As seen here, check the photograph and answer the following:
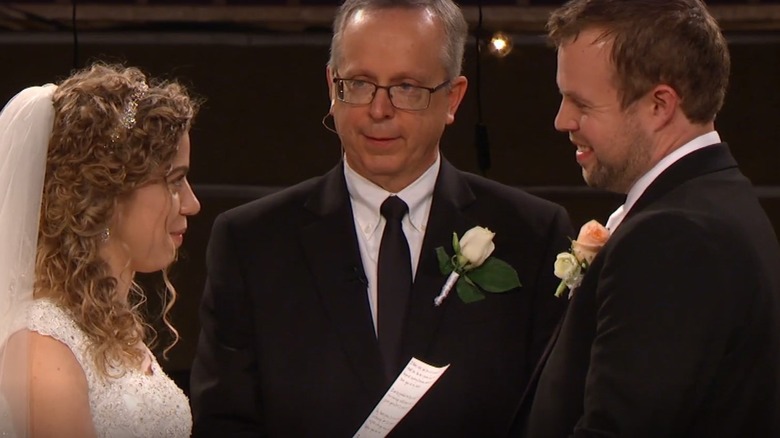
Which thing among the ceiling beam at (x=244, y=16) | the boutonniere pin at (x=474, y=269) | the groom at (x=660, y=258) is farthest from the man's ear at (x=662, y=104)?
the ceiling beam at (x=244, y=16)

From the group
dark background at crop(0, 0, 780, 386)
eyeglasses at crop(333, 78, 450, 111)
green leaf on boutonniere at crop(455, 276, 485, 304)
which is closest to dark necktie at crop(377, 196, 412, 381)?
green leaf on boutonniere at crop(455, 276, 485, 304)

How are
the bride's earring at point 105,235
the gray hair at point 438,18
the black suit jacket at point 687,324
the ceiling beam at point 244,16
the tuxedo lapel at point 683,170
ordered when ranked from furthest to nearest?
1. the ceiling beam at point 244,16
2. the gray hair at point 438,18
3. the bride's earring at point 105,235
4. the tuxedo lapel at point 683,170
5. the black suit jacket at point 687,324

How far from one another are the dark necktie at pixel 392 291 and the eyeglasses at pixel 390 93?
0.90 feet

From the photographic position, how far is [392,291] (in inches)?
103

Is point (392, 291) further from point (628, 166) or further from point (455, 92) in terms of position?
point (628, 166)

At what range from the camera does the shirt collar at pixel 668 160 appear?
85.0 inches

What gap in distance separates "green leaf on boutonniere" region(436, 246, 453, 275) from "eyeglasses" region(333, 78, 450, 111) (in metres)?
0.31

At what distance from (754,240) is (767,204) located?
166cm

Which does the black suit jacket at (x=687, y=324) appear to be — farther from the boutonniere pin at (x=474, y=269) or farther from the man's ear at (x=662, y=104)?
the boutonniere pin at (x=474, y=269)

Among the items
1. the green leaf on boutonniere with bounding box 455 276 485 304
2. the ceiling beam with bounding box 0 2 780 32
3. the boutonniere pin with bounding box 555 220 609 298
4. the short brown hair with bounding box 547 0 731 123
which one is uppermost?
the short brown hair with bounding box 547 0 731 123

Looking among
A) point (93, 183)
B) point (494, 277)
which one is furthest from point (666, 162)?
point (93, 183)

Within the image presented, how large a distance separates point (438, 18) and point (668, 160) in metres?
0.74

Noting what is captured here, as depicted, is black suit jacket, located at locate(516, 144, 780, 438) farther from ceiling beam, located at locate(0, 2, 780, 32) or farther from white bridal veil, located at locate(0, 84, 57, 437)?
ceiling beam, located at locate(0, 2, 780, 32)

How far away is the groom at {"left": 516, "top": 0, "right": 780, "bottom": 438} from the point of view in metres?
1.97
